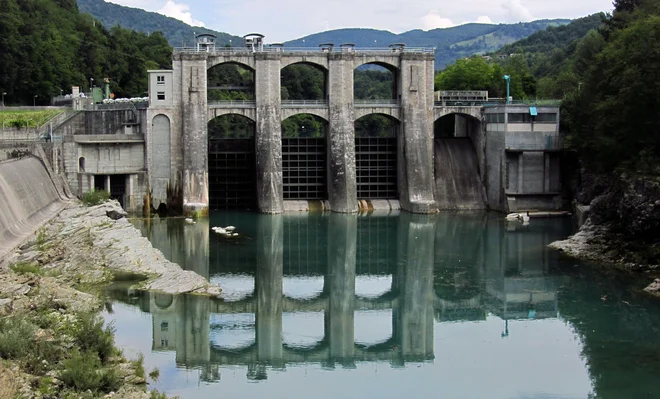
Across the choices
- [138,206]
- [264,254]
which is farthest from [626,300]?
[138,206]

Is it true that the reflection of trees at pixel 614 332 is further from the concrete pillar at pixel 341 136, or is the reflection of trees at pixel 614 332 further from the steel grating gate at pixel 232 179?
the steel grating gate at pixel 232 179

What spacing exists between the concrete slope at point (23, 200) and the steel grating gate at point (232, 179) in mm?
9754

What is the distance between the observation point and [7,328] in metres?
21.2

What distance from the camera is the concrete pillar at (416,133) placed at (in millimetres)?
52344

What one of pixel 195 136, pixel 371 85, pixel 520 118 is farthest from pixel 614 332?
pixel 371 85

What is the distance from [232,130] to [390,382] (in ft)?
233

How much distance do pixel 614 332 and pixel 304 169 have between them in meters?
29.8

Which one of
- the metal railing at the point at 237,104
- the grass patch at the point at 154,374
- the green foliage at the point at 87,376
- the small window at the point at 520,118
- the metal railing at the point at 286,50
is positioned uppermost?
the metal railing at the point at 286,50

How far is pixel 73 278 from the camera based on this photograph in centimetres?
3156

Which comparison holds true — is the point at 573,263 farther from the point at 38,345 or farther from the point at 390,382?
the point at 38,345

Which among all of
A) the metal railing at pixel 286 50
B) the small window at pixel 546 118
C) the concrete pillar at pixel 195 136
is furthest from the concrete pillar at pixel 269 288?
the small window at pixel 546 118

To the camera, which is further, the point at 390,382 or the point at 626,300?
the point at 626,300

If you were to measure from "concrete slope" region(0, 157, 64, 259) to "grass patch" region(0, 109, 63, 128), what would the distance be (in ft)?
23.4

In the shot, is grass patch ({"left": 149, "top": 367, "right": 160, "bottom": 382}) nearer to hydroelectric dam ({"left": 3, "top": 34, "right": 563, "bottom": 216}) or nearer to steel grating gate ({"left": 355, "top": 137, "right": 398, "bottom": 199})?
hydroelectric dam ({"left": 3, "top": 34, "right": 563, "bottom": 216})
